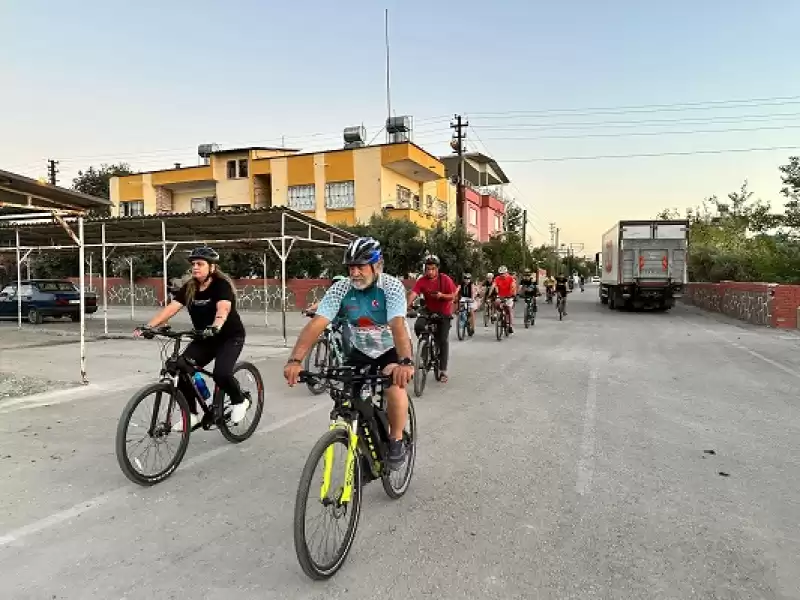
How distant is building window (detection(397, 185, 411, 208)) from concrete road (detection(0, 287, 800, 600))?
28.7 metres

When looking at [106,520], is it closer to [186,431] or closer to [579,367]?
[186,431]

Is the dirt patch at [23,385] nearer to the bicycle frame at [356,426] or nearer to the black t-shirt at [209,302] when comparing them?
the black t-shirt at [209,302]

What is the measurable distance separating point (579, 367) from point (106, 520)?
8350mm

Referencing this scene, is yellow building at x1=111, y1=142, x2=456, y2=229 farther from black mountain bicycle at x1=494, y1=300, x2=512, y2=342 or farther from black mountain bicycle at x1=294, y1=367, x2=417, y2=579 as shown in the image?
black mountain bicycle at x1=294, y1=367, x2=417, y2=579

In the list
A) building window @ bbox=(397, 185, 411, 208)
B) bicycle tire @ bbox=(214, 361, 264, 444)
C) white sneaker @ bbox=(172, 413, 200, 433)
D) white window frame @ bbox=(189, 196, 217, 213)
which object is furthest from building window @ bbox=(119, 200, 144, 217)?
white sneaker @ bbox=(172, 413, 200, 433)

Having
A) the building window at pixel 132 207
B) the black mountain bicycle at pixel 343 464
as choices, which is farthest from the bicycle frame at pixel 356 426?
the building window at pixel 132 207

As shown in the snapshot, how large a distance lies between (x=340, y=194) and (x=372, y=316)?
31.8 meters

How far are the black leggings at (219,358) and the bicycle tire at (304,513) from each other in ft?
6.80

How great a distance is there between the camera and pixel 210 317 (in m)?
5.15

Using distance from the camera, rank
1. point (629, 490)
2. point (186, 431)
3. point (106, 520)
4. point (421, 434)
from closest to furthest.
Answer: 1. point (106, 520)
2. point (629, 490)
3. point (186, 431)
4. point (421, 434)

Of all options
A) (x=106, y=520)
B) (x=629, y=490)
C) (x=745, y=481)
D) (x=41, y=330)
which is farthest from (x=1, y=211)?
(x=745, y=481)

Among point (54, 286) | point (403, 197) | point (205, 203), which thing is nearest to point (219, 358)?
point (54, 286)

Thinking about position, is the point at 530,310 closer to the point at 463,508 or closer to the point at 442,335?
the point at 442,335

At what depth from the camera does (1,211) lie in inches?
436
